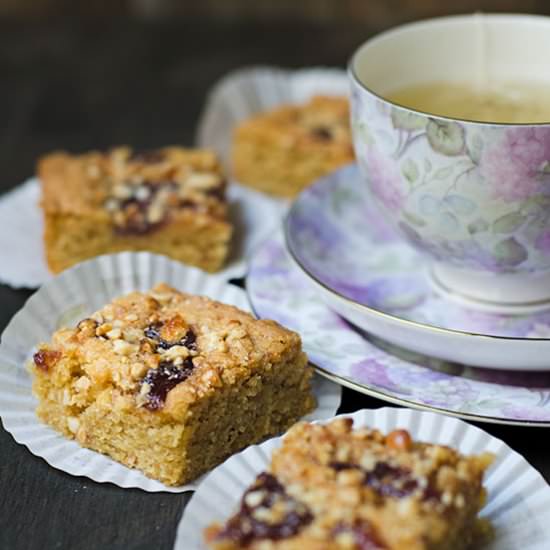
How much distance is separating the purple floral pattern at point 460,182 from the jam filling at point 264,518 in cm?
59

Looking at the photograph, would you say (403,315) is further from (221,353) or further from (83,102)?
(83,102)

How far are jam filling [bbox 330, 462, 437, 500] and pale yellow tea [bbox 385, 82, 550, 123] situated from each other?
0.74 m

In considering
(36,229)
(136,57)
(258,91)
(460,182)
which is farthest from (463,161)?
(136,57)

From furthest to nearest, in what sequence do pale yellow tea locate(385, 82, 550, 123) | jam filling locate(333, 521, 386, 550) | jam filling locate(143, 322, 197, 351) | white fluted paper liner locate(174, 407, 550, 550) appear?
1. pale yellow tea locate(385, 82, 550, 123)
2. jam filling locate(143, 322, 197, 351)
3. white fluted paper liner locate(174, 407, 550, 550)
4. jam filling locate(333, 521, 386, 550)

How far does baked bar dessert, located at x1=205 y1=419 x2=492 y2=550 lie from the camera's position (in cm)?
107

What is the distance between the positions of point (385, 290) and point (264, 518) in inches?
29.0

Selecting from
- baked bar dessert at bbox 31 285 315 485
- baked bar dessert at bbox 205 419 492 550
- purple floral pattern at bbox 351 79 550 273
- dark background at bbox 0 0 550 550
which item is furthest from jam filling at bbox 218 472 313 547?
dark background at bbox 0 0 550 550

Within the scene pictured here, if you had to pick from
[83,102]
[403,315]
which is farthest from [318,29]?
[403,315]

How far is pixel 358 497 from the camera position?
1103mm

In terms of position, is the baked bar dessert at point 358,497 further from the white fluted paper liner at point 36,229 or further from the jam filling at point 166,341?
the white fluted paper liner at point 36,229

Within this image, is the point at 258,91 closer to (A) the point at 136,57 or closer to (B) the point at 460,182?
(A) the point at 136,57

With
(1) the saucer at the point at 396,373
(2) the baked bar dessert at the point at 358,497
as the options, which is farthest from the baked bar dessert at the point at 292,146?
(2) the baked bar dessert at the point at 358,497

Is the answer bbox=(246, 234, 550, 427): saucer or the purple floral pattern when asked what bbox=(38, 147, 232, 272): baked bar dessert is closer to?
bbox=(246, 234, 550, 427): saucer

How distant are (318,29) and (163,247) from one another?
1.49 meters
